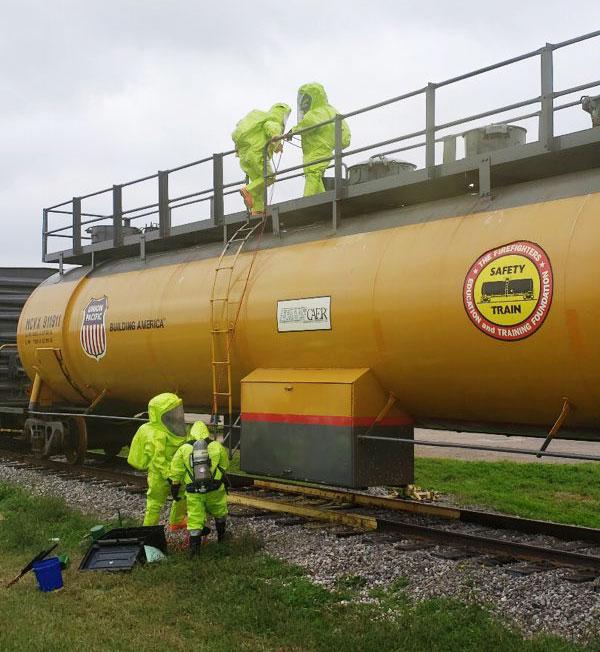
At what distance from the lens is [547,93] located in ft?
23.2

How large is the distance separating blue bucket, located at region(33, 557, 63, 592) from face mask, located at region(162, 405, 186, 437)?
206 centimetres

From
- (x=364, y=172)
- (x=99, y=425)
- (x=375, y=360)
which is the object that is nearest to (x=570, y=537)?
(x=375, y=360)

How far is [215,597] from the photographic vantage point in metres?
6.12

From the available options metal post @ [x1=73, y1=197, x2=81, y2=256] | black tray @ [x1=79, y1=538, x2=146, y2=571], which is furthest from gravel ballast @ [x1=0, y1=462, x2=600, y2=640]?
metal post @ [x1=73, y1=197, x2=81, y2=256]

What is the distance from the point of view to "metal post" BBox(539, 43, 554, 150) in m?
7.05

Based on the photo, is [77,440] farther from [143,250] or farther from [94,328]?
[143,250]

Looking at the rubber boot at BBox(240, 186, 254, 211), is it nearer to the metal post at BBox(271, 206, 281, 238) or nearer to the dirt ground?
the metal post at BBox(271, 206, 281, 238)

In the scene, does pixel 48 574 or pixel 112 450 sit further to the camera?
pixel 112 450

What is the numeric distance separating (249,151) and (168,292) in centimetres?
Result: 217

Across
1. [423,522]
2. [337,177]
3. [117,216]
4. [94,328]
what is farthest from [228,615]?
[117,216]

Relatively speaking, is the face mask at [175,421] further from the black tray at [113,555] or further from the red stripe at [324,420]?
the black tray at [113,555]

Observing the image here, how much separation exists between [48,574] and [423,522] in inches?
169

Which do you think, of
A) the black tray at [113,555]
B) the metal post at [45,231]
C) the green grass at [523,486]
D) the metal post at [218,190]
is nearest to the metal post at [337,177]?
the metal post at [218,190]

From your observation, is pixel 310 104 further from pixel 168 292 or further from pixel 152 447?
pixel 152 447
